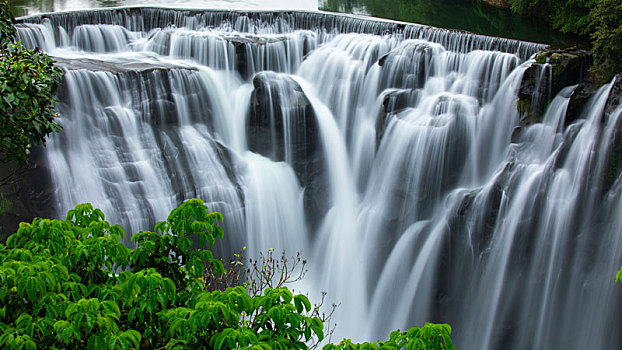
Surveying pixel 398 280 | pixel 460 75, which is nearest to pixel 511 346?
pixel 398 280

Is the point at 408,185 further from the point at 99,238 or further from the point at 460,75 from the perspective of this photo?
the point at 99,238

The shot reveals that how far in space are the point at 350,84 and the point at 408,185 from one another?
4565 millimetres

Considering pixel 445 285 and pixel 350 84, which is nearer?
pixel 445 285

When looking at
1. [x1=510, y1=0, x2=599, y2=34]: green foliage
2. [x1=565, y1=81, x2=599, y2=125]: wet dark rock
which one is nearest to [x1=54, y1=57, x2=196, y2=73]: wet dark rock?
[x1=565, y1=81, x2=599, y2=125]: wet dark rock

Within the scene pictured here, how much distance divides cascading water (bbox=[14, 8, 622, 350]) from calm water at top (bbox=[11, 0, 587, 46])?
501 centimetres

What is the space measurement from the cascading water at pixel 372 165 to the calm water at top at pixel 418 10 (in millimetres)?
5006

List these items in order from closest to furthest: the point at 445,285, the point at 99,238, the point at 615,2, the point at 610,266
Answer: the point at 99,238 < the point at 610,266 < the point at 445,285 < the point at 615,2

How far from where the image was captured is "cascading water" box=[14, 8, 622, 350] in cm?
1329

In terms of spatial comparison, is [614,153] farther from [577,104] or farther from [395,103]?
[395,103]

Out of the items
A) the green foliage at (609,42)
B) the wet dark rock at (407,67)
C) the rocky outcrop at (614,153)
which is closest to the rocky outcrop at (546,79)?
the green foliage at (609,42)

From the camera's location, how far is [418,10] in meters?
28.8

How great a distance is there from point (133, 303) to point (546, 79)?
13.8 meters

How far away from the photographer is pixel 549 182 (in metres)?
13.7

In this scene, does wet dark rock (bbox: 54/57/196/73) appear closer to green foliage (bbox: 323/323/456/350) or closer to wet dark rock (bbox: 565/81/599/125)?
wet dark rock (bbox: 565/81/599/125)
